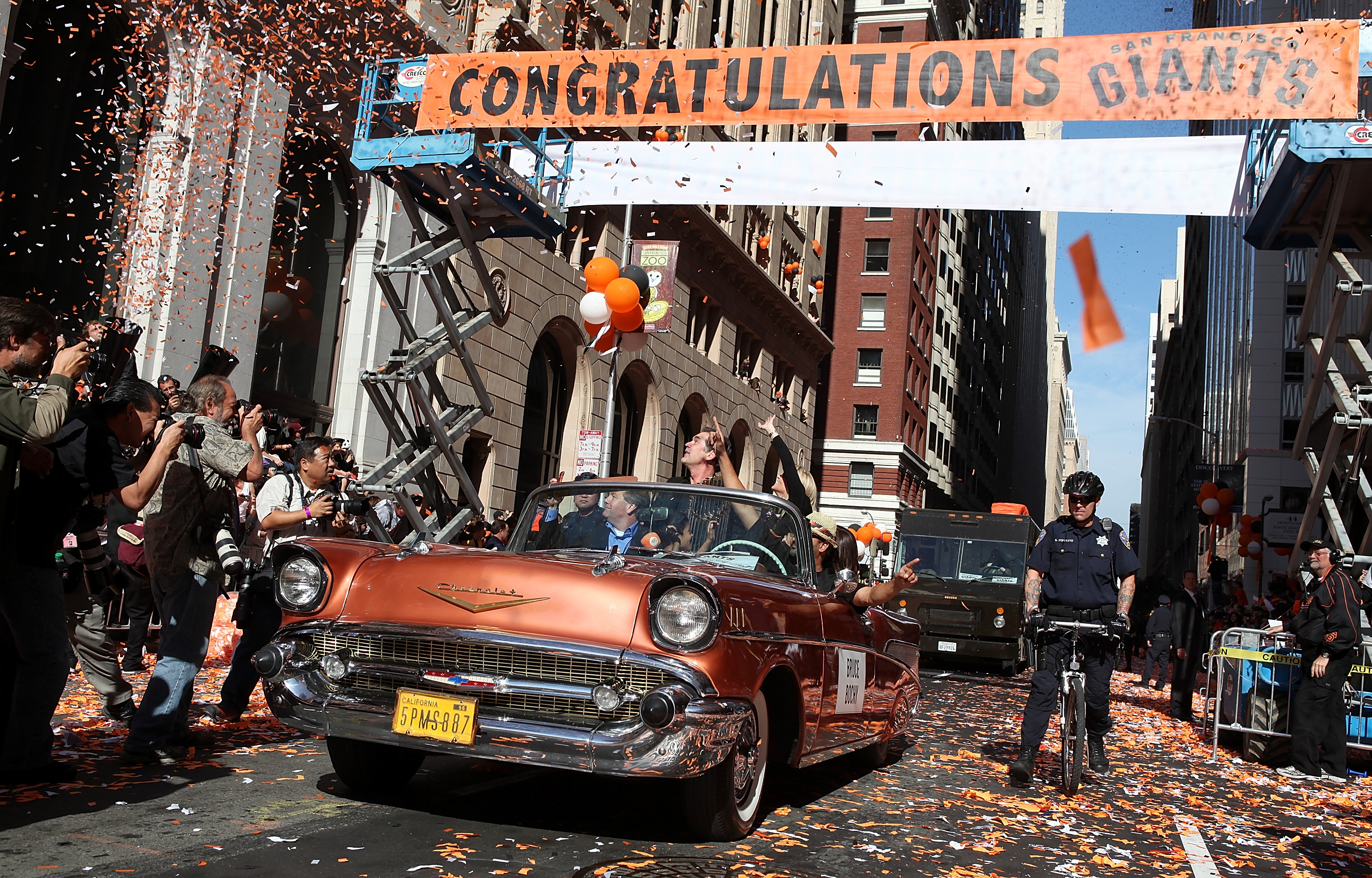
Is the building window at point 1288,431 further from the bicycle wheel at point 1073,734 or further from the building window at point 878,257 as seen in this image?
the bicycle wheel at point 1073,734

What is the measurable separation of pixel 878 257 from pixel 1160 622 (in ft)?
132

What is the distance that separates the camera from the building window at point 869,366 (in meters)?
55.2

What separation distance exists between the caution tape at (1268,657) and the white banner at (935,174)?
3.90m

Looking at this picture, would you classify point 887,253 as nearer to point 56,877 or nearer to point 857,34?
point 857,34

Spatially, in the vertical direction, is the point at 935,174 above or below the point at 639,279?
above

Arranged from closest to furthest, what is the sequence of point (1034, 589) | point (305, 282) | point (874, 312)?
1. point (1034, 589)
2. point (305, 282)
3. point (874, 312)

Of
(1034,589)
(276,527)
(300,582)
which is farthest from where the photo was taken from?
(1034,589)

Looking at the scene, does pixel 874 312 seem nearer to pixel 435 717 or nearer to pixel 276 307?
pixel 276 307

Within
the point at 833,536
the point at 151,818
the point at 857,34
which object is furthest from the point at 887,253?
the point at 151,818

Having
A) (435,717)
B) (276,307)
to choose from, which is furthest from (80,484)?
(276,307)

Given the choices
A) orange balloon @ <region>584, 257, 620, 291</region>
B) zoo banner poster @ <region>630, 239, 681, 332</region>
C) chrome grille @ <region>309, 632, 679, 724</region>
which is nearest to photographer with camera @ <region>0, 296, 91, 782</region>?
chrome grille @ <region>309, 632, 679, 724</region>

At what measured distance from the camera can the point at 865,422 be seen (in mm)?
55219

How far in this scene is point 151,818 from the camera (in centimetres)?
445

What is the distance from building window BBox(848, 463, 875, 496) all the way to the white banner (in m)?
43.6
